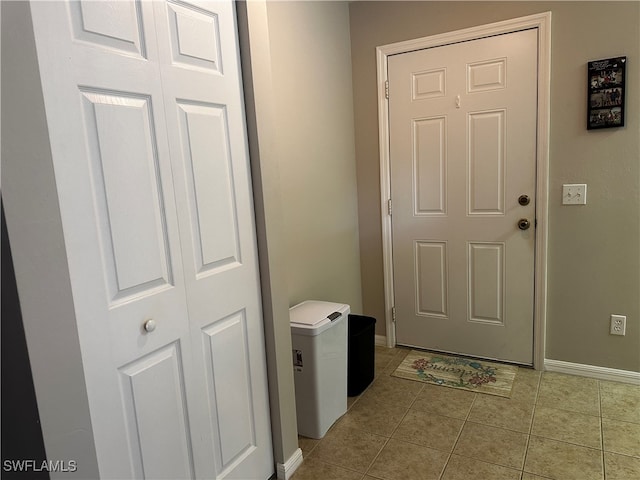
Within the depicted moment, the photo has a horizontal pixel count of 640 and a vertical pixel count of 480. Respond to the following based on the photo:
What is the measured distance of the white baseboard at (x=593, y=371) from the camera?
251cm

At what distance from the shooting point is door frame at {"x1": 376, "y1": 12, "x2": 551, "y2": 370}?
2.44 metres

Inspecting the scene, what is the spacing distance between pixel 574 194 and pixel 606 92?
56cm

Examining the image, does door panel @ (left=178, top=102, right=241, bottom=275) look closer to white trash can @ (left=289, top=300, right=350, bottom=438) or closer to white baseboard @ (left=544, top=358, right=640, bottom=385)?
white trash can @ (left=289, top=300, right=350, bottom=438)

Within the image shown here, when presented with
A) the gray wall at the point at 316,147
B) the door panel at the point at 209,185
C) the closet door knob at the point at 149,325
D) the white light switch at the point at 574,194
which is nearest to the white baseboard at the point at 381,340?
the gray wall at the point at 316,147

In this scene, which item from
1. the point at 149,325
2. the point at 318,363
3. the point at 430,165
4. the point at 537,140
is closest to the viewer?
the point at 149,325

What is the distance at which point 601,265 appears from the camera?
2.48 m

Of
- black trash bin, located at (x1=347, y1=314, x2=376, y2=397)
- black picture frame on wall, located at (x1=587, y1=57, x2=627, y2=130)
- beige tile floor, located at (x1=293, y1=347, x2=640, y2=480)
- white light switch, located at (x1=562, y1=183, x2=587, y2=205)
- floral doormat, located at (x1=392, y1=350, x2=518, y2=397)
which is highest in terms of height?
black picture frame on wall, located at (x1=587, y1=57, x2=627, y2=130)

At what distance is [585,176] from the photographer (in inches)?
95.7

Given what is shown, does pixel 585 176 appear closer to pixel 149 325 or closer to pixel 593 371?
pixel 593 371

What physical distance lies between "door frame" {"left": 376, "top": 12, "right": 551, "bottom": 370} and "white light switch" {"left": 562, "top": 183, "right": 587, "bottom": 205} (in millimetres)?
94

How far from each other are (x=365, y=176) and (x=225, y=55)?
5.49 ft

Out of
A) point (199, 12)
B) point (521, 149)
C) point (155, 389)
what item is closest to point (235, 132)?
point (199, 12)

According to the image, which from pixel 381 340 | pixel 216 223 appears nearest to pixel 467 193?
pixel 381 340

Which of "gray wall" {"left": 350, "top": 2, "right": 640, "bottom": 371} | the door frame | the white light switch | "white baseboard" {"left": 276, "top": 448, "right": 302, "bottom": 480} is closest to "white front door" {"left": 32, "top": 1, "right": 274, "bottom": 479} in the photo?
"white baseboard" {"left": 276, "top": 448, "right": 302, "bottom": 480}
